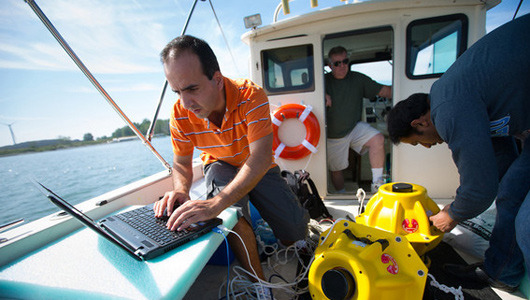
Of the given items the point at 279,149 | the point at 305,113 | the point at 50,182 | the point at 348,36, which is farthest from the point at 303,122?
the point at 50,182

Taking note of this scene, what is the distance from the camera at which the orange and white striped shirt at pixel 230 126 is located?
1.25m

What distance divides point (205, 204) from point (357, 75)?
2285 mm

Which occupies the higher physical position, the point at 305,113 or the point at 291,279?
the point at 305,113

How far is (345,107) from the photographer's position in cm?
254

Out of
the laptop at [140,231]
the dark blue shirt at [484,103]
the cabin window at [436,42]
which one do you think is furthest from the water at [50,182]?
the cabin window at [436,42]

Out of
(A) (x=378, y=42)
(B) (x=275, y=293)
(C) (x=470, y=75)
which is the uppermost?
(A) (x=378, y=42)

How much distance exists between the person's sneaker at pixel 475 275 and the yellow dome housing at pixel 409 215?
14 centimetres

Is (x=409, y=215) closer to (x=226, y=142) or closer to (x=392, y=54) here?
(x=226, y=142)

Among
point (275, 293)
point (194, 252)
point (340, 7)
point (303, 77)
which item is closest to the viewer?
point (194, 252)

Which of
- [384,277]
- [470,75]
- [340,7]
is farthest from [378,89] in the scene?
[384,277]

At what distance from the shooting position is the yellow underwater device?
87cm

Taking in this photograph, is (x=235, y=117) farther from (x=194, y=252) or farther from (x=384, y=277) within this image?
(x=384, y=277)

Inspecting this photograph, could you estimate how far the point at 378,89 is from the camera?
2535 mm

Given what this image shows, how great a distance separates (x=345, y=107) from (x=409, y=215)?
1466 mm
